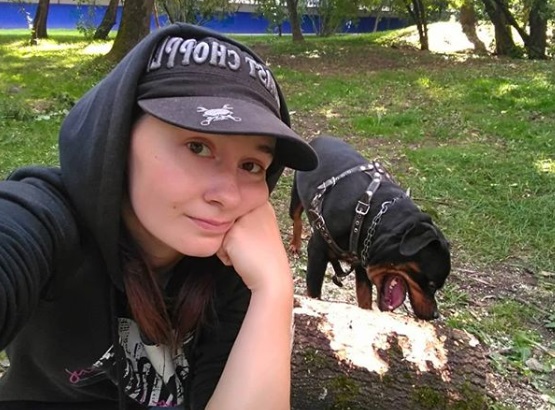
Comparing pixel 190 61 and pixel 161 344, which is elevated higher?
pixel 190 61

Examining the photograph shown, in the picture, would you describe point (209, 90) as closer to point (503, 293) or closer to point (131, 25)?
point (503, 293)

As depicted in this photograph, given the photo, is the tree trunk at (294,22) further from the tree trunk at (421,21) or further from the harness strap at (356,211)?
the harness strap at (356,211)

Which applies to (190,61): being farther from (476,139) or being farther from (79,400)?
(476,139)

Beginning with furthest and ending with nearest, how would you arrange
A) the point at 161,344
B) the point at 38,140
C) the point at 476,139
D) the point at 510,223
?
the point at 476,139 < the point at 38,140 < the point at 510,223 < the point at 161,344

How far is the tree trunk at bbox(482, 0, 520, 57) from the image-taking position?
1683 centimetres

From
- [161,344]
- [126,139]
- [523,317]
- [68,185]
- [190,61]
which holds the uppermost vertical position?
[190,61]

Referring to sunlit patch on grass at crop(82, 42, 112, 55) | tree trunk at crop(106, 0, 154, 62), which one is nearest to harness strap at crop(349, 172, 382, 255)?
tree trunk at crop(106, 0, 154, 62)

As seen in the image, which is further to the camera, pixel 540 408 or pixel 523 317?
pixel 523 317

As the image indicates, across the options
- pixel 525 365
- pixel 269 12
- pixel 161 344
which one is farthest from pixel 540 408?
pixel 269 12

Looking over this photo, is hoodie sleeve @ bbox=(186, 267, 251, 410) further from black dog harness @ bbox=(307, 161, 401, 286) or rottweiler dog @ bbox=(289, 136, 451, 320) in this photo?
black dog harness @ bbox=(307, 161, 401, 286)

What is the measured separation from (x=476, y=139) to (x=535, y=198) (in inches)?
87.7

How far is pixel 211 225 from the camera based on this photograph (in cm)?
157

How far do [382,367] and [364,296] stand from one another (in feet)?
4.30

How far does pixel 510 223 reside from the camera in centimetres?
554
